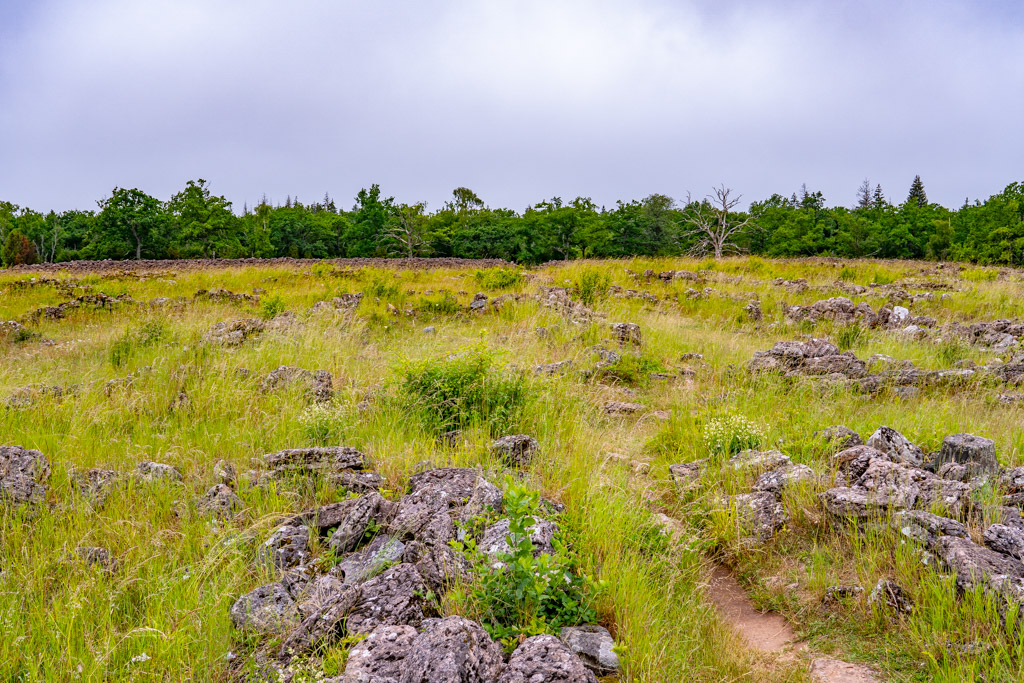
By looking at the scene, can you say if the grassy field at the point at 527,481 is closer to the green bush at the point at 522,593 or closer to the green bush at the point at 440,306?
the green bush at the point at 522,593

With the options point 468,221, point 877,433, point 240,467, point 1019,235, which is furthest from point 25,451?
point 1019,235

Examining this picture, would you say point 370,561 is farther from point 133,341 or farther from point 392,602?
point 133,341

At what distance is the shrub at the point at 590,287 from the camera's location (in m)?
13.5

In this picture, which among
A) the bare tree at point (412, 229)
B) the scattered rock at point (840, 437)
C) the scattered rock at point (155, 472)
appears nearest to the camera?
the scattered rock at point (155, 472)

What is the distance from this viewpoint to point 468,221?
172ft

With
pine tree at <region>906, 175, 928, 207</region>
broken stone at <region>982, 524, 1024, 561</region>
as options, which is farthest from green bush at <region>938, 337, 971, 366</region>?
pine tree at <region>906, 175, 928, 207</region>

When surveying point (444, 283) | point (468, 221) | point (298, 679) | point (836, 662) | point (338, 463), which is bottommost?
point (836, 662)

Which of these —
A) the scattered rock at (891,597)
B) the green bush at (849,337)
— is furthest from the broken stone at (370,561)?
the green bush at (849,337)

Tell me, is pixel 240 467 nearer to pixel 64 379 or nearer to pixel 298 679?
pixel 298 679

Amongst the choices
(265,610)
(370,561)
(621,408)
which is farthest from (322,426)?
(621,408)

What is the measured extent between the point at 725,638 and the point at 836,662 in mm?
518

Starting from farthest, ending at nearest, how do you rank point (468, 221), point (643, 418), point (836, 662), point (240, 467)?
point (468, 221)
point (643, 418)
point (240, 467)
point (836, 662)

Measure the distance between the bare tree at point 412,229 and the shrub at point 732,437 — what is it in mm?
44228

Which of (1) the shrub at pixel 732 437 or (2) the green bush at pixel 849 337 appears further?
(2) the green bush at pixel 849 337
